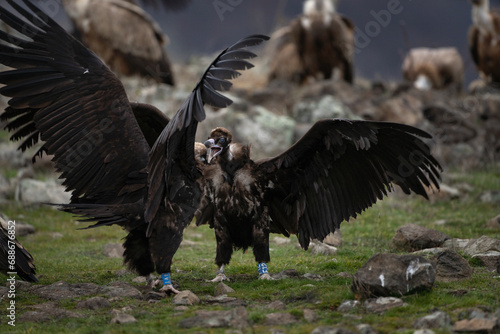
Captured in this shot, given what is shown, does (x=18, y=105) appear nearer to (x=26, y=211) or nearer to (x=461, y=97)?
(x=26, y=211)

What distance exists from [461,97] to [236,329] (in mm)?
15915

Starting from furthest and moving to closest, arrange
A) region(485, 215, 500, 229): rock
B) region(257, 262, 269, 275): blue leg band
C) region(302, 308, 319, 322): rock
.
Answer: region(485, 215, 500, 229): rock < region(257, 262, 269, 275): blue leg band < region(302, 308, 319, 322): rock

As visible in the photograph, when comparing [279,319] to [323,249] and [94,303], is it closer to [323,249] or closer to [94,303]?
[94,303]

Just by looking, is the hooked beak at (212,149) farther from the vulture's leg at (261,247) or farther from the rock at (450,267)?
the rock at (450,267)

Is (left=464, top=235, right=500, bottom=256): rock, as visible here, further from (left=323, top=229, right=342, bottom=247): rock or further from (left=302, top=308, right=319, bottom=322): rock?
(left=302, top=308, right=319, bottom=322): rock

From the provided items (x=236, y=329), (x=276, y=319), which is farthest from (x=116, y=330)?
(x=276, y=319)

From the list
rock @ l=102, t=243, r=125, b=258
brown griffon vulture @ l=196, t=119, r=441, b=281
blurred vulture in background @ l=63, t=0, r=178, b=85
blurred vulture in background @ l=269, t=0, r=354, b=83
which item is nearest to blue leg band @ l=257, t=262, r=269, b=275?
brown griffon vulture @ l=196, t=119, r=441, b=281

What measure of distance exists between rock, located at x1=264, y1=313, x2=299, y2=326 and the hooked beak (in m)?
1.92

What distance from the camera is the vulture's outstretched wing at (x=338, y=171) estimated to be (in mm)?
5672

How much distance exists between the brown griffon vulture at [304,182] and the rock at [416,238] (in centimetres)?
104

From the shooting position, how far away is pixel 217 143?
605 cm

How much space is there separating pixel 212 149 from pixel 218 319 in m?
2.09

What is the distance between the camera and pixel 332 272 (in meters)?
6.23

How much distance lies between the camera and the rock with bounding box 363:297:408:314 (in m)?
4.50
